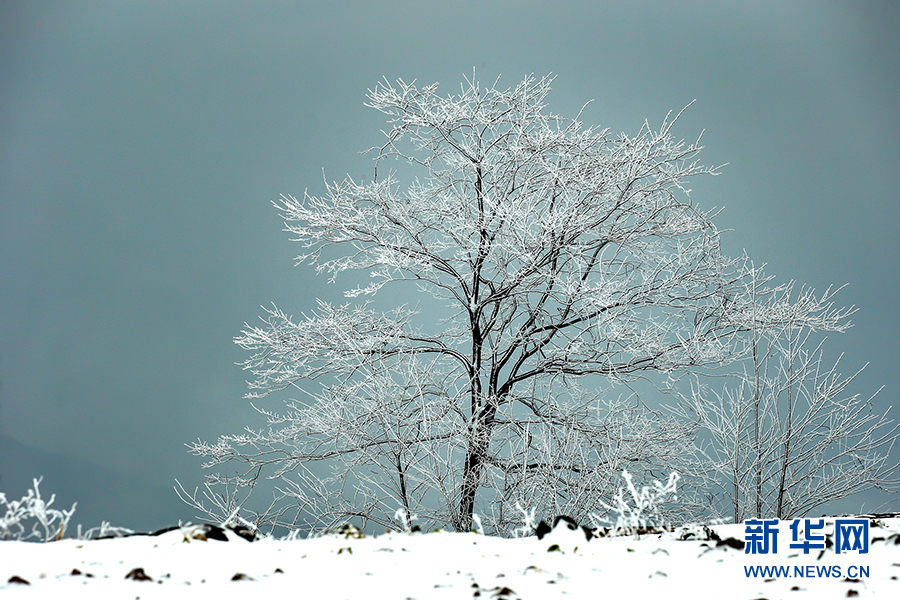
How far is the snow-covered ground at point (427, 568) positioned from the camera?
6.44ft

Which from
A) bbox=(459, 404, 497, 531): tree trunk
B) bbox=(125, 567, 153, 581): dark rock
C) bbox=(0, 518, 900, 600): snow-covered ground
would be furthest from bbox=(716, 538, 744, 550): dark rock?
bbox=(459, 404, 497, 531): tree trunk

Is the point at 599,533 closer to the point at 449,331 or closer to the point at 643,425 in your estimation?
the point at 643,425

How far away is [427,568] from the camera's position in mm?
2248

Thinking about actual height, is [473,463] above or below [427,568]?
above

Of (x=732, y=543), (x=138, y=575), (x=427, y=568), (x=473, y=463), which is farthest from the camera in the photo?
(x=473, y=463)

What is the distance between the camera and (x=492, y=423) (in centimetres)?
662

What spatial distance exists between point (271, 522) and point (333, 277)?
2.69m

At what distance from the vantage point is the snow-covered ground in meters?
1.96

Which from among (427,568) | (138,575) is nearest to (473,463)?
(427,568)

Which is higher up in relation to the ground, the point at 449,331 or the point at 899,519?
the point at 449,331

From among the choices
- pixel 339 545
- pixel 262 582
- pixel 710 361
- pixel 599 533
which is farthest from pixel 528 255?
pixel 262 582

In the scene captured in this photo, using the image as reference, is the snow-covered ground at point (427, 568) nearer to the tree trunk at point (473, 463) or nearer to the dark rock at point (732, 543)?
the dark rock at point (732, 543)

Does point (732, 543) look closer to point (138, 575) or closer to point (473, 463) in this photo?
point (138, 575)

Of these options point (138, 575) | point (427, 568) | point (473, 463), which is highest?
point (473, 463)
